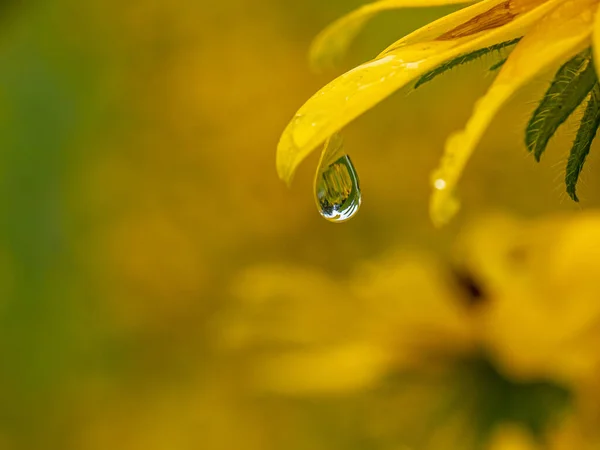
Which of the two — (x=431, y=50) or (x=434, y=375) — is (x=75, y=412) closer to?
(x=434, y=375)

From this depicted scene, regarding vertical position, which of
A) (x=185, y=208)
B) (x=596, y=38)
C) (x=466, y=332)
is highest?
(x=185, y=208)

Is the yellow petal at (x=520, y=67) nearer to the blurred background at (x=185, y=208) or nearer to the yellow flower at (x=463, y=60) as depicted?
the yellow flower at (x=463, y=60)

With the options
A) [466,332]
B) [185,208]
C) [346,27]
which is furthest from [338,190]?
[185,208]

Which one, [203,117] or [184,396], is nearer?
[184,396]

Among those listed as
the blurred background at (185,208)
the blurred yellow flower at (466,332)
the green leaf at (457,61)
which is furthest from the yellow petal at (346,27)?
the blurred background at (185,208)

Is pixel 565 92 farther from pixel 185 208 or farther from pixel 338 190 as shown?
pixel 185 208

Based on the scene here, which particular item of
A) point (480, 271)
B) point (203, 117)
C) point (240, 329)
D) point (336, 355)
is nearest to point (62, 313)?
point (203, 117)
